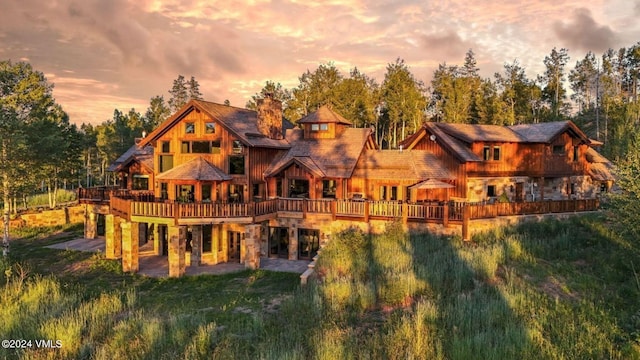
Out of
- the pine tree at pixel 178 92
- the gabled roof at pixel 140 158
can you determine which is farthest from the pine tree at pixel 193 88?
the gabled roof at pixel 140 158

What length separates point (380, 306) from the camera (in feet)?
47.0

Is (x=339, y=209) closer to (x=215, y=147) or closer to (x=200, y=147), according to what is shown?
(x=215, y=147)

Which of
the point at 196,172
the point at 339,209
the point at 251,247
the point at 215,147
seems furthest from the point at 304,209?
the point at 215,147

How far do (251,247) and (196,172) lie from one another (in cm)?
567

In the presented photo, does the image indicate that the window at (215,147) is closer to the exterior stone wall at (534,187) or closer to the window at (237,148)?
the window at (237,148)

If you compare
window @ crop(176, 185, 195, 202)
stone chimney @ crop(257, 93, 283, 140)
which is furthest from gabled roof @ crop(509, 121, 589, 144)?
window @ crop(176, 185, 195, 202)

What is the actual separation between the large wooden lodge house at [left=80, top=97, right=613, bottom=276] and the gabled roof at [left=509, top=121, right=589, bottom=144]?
0.09 meters

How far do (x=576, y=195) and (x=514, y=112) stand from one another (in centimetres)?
2434

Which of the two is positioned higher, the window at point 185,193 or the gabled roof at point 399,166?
the gabled roof at point 399,166

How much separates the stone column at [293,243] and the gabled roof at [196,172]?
5272 mm

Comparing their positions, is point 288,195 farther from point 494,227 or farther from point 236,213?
point 494,227

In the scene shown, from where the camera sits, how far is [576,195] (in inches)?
1362

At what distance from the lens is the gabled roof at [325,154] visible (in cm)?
2583

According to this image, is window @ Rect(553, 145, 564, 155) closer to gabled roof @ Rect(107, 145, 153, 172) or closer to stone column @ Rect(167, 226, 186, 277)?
stone column @ Rect(167, 226, 186, 277)
